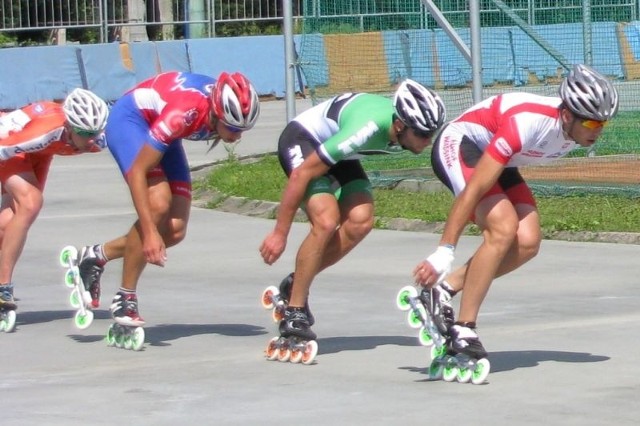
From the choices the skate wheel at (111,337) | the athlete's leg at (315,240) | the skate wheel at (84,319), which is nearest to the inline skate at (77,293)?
the skate wheel at (84,319)

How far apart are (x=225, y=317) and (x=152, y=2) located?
2496 centimetres

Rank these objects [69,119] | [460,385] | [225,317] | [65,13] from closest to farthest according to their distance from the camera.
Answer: [460,385] → [69,119] → [225,317] → [65,13]

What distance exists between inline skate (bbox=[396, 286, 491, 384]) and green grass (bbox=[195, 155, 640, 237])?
223 inches

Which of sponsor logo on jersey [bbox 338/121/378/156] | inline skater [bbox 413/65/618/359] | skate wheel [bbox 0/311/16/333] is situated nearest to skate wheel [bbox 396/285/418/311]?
inline skater [bbox 413/65/618/359]

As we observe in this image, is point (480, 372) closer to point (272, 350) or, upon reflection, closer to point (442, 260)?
point (442, 260)

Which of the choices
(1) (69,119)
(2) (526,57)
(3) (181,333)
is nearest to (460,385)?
(3) (181,333)

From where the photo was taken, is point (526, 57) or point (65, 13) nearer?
point (526, 57)

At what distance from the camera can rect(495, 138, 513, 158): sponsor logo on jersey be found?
7258mm

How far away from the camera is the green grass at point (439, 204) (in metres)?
13.4

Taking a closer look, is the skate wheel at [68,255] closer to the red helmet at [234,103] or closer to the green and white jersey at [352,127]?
the red helmet at [234,103]

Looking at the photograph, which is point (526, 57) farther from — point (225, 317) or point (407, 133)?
point (407, 133)

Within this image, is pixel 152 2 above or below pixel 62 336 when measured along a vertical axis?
above

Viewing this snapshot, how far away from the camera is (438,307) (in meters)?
7.70

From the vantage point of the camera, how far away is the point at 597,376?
7523 mm
